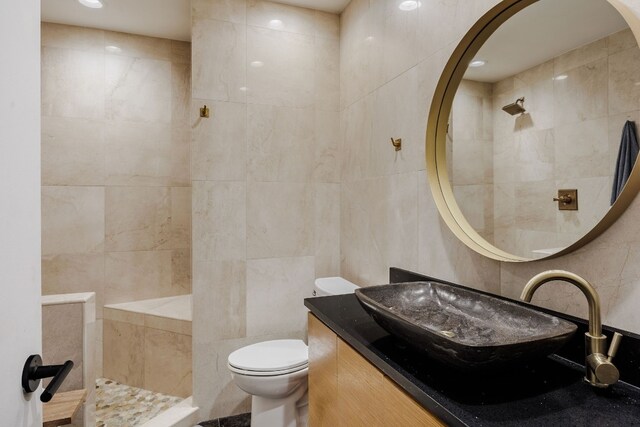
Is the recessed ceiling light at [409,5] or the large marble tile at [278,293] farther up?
the recessed ceiling light at [409,5]

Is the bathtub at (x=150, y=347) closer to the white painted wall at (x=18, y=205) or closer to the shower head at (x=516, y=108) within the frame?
the white painted wall at (x=18, y=205)

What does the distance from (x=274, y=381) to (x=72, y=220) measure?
218cm

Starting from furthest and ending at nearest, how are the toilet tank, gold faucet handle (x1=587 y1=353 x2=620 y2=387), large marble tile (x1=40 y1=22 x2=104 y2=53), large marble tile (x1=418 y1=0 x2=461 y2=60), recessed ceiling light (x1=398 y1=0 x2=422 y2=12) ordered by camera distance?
large marble tile (x1=40 y1=22 x2=104 y2=53) → the toilet tank → recessed ceiling light (x1=398 y1=0 x2=422 y2=12) → large marble tile (x1=418 y1=0 x2=461 y2=60) → gold faucet handle (x1=587 y1=353 x2=620 y2=387)

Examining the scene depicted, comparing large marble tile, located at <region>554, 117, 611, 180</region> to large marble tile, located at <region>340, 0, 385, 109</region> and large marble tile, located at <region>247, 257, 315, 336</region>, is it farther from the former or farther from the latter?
large marble tile, located at <region>247, 257, 315, 336</region>

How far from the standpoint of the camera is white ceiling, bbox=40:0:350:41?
2.45m

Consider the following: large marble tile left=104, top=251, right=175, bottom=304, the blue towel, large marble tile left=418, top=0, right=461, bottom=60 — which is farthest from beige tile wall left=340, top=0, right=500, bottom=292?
large marble tile left=104, top=251, right=175, bottom=304

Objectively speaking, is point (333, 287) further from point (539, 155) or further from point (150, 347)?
point (150, 347)

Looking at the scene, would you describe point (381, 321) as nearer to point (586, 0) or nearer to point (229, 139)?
point (586, 0)

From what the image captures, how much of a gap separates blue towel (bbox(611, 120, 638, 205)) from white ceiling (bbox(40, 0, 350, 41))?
2007mm

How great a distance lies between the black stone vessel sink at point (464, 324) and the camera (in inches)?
29.0

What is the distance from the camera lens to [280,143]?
7.74ft

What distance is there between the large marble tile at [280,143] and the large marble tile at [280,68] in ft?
0.24

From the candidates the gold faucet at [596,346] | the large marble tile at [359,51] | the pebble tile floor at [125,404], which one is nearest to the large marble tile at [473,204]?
the gold faucet at [596,346]

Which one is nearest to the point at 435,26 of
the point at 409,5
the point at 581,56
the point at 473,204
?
the point at 409,5
